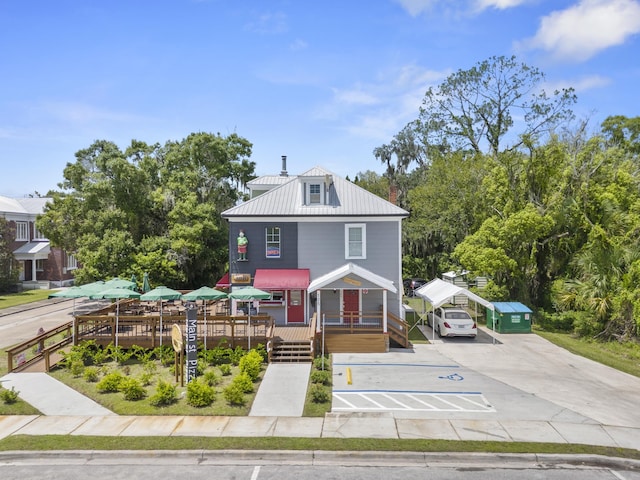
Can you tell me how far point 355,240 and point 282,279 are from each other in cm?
428

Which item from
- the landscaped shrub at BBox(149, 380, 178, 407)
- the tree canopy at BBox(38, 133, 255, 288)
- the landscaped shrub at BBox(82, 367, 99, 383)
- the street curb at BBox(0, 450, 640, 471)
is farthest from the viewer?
the tree canopy at BBox(38, 133, 255, 288)

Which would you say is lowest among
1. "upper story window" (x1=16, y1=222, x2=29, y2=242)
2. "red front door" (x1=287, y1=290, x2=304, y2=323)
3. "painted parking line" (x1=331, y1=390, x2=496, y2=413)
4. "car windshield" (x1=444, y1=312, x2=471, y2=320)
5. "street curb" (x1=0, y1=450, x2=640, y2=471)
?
"street curb" (x1=0, y1=450, x2=640, y2=471)

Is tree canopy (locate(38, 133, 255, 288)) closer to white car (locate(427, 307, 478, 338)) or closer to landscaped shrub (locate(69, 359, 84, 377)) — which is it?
landscaped shrub (locate(69, 359, 84, 377))

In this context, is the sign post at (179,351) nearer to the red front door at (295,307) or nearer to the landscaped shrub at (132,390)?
the landscaped shrub at (132,390)

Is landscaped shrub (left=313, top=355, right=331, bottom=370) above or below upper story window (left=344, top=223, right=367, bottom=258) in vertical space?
below

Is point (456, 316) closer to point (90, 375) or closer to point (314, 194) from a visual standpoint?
point (314, 194)

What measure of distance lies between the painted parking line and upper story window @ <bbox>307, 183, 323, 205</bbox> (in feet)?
37.8

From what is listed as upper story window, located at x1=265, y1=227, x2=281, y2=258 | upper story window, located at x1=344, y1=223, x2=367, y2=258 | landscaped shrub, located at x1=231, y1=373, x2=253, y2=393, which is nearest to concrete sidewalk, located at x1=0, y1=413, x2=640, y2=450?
landscaped shrub, located at x1=231, y1=373, x2=253, y2=393

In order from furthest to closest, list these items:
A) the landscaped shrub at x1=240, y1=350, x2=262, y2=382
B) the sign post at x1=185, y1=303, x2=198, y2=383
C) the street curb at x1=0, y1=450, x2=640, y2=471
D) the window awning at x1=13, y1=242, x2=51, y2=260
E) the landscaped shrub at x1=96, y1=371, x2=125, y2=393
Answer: the window awning at x1=13, y1=242, x2=51, y2=260 → the landscaped shrub at x1=240, y1=350, x2=262, y2=382 → the sign post at x1=185, y1=303, x2=198, y2=383 → the landscaped shrub at x1=96, y1=371, x2=125, y2=393 → the street curb at x1=0, y1=450, x2=640, y2=471

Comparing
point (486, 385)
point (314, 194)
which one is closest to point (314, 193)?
point (314, 194)

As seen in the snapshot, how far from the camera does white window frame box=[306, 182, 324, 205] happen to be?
24.4m

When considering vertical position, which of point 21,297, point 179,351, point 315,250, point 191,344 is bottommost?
A: point 21,297

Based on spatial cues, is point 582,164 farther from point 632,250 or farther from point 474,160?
point 474,160

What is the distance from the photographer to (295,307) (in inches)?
928
